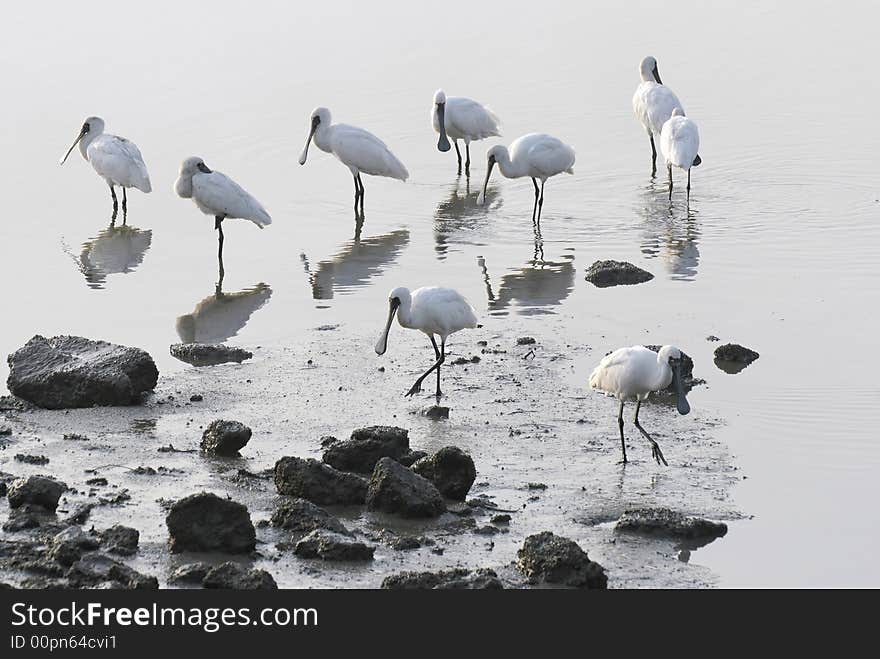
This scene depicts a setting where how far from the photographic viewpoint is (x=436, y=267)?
16.5 m

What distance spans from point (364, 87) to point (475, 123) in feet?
20.7

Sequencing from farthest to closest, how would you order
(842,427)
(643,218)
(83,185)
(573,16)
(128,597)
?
(573,16)
(83,185)
(643,218)
(842,427)
(128,597)

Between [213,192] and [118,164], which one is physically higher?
[118,164]

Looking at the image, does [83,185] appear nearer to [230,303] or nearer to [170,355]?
[230,303]

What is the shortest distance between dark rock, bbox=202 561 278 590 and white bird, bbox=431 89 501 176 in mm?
14375

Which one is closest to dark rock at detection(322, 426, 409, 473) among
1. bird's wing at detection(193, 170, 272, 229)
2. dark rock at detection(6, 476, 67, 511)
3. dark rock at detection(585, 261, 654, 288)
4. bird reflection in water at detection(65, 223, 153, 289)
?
dark rock at detection(6, 476, 67, 511)

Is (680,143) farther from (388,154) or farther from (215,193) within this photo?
(215,193)

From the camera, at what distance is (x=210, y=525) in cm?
875

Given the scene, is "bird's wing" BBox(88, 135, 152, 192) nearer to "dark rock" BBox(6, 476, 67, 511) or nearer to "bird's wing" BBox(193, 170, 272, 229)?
"bird's wing" BBox(193, 170, 272, 229)

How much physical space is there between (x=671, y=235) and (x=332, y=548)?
9.59 metres

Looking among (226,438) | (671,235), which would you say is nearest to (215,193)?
(671,235)

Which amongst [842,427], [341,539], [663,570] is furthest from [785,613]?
[842,427]

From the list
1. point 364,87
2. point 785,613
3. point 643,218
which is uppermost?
point 364,87

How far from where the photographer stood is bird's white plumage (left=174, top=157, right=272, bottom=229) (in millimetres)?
17188
